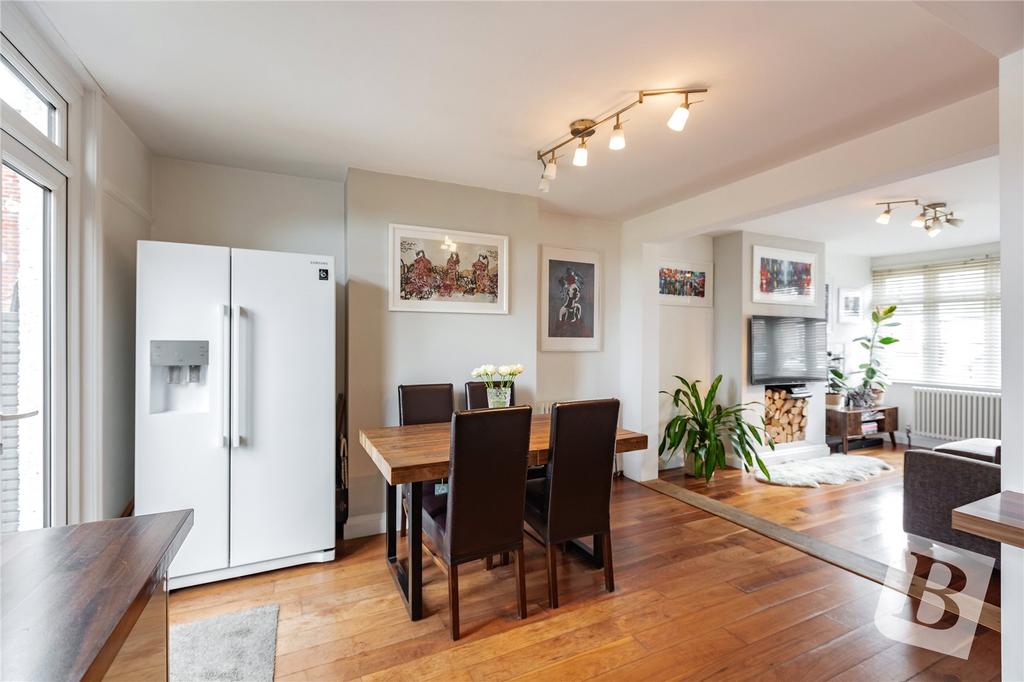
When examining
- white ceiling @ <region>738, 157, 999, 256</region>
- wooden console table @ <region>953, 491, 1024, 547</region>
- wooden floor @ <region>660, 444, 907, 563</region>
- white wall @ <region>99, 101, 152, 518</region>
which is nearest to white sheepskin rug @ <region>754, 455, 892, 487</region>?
wooden floor @ <region>660, 444, 907, 563</region>

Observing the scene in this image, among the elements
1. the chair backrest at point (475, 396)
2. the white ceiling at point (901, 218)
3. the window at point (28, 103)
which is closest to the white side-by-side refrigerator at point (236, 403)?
the window at point (28, 103)

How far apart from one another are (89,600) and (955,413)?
7.83 metres

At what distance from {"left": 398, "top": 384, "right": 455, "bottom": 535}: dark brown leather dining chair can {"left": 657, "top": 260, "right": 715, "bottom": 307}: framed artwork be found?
267 centimetres

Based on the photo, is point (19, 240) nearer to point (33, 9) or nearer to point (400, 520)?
point (33, 9)

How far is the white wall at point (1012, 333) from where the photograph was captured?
4.75ft

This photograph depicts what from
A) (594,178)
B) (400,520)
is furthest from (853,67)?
(400,520)

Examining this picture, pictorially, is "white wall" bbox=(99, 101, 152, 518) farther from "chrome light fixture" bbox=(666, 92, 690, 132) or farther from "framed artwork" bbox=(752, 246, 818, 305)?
"framed artwork" bbox=(752, 246, 818, 305)

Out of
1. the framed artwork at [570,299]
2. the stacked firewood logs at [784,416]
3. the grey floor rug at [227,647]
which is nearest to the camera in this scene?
the grey floor rug at [227,647]

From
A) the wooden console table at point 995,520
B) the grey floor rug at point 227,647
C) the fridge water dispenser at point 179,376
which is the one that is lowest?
the grey floor rug at point 227,647

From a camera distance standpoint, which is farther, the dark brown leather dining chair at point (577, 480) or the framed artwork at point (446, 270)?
the framed artwork at point (446, 270)

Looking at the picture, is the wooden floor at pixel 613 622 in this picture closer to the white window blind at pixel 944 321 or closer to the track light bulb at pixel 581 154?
the track light bulb at pixel 581 154

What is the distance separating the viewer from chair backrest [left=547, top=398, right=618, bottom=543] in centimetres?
224

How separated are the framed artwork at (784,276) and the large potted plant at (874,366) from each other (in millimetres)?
1376

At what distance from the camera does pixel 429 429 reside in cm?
277
